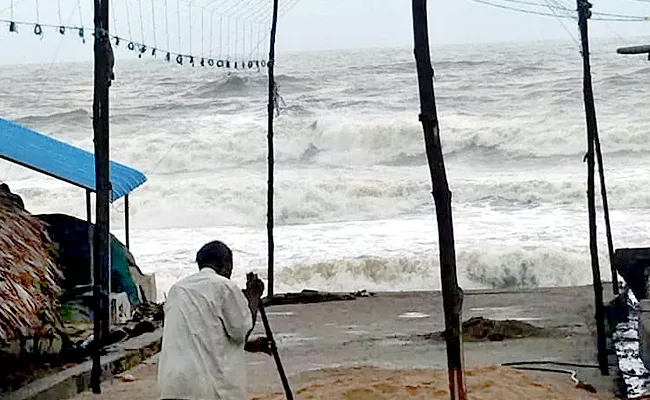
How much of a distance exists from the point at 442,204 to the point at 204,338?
187 cm

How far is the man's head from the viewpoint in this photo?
565 centimetres

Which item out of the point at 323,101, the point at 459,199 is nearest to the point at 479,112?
the point at 323,101

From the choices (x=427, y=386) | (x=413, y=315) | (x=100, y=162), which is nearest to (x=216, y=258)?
(x=427, y=386)

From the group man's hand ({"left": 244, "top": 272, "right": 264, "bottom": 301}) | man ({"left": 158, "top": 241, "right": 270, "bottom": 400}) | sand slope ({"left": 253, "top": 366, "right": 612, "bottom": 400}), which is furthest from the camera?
sand slope ({"left": 253, "top": 366, "right": 612, "bottom": 400})

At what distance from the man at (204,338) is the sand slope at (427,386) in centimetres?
237

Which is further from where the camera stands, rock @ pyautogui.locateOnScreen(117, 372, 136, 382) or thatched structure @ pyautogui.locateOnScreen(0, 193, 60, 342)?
rock @ pyautogui.locateOnScreen(117, 372, 136, 382)

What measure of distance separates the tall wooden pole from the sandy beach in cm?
55

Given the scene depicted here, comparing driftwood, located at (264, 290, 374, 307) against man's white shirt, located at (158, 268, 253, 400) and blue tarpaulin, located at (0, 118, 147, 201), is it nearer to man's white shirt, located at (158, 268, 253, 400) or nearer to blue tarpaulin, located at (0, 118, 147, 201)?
blue tarpaulin, located at (0, 118, 147, 201)

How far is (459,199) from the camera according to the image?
99.1ft

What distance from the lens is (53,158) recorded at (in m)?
11.6

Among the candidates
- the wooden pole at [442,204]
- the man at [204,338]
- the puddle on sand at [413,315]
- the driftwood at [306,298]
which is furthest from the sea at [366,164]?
the man at [204,338]

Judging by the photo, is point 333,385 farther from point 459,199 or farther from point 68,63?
point 68,63

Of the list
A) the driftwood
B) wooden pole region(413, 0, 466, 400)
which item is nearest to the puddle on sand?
the driftwood

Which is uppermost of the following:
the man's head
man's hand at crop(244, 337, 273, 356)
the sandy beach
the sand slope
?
the man's head
